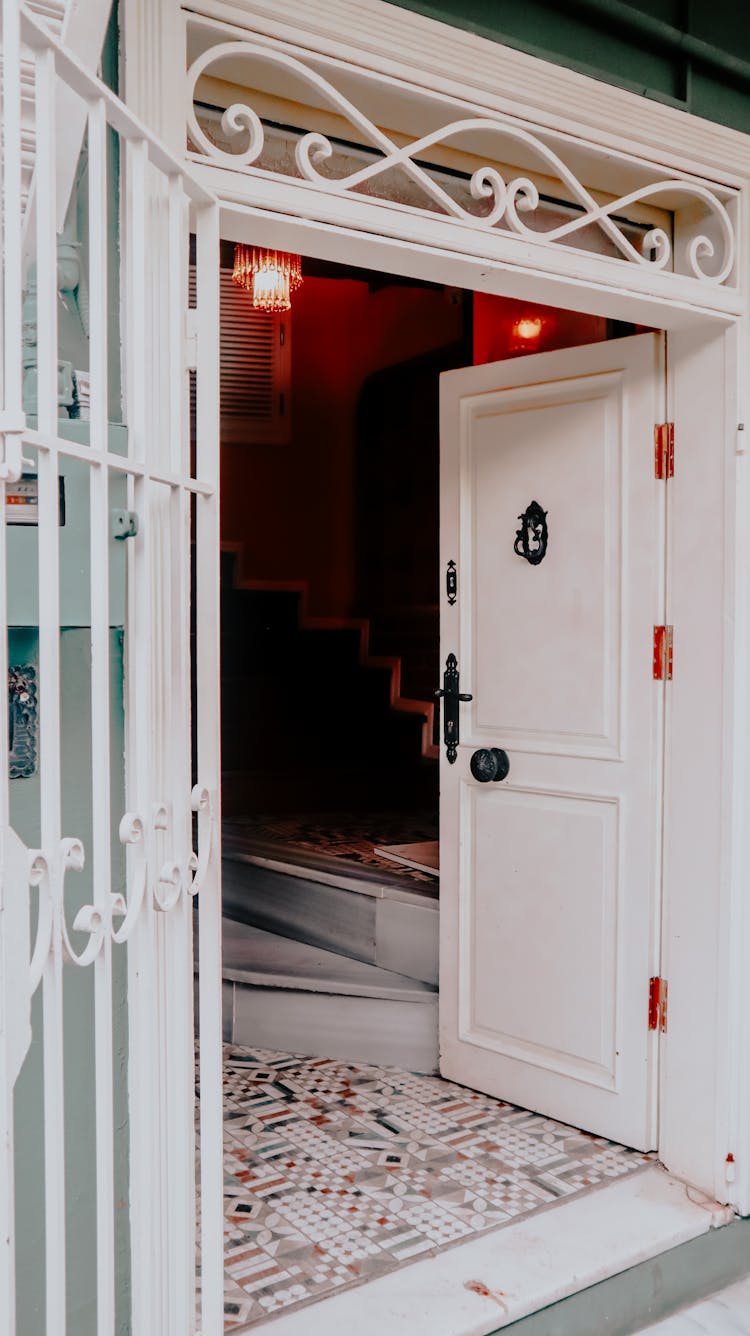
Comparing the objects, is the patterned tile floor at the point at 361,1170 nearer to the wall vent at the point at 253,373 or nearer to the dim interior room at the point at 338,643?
the dim interior room at the point at 338,643

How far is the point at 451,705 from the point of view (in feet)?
10.7

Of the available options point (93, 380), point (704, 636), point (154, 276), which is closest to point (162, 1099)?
point (93, 380)

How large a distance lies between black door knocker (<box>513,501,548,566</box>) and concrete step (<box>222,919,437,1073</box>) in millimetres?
1395

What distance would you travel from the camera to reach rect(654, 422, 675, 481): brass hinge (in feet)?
8.95

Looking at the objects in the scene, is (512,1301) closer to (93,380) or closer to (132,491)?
(132,491)

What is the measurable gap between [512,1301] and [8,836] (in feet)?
5.73

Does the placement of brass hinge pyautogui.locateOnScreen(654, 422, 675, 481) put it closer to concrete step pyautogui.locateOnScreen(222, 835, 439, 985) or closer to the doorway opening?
the doorway opening

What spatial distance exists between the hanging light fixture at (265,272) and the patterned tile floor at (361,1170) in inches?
123

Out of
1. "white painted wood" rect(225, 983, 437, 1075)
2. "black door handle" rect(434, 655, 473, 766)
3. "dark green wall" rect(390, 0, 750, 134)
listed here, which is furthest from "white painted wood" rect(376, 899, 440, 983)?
"dark green wall" rect(390, 0, 750, 134)

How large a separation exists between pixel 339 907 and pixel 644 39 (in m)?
2.63

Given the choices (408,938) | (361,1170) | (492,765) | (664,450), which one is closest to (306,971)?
(408,938)

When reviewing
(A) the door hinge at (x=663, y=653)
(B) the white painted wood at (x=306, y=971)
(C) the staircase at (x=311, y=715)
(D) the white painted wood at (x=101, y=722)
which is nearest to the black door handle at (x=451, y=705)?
(A) the door hinge at (x=663, y=653)

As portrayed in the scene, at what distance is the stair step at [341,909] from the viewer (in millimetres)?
3453

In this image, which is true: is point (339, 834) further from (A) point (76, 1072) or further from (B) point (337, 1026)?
(A) point (76, 1072)
